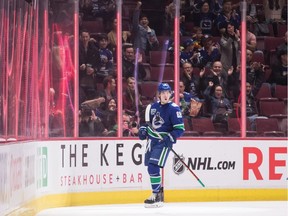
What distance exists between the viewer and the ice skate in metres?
9.38

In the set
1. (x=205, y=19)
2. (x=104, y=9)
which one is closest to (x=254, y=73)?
(x=205, y=19)

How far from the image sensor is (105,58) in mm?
9852

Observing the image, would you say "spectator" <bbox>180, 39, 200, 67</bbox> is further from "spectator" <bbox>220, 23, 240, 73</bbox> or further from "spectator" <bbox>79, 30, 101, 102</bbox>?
"spectator" <bbox>79, 30, 101, 102</bbox>

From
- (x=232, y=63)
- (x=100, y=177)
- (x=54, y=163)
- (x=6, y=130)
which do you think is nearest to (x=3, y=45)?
(x=6, y=130)

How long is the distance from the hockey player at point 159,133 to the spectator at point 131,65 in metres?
0.52

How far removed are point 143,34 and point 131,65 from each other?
15.1 inches

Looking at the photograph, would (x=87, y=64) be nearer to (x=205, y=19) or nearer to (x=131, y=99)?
(x=131, y=99)

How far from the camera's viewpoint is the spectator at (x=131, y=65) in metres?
9.88

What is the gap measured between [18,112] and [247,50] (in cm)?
420

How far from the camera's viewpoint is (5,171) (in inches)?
234

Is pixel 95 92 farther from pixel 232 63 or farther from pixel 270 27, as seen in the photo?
pixel 270 27

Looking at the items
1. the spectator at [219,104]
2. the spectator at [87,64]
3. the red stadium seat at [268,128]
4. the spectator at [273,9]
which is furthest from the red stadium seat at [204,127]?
the spectator at [273,9]

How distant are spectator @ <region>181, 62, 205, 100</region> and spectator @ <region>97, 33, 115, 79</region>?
0.82m

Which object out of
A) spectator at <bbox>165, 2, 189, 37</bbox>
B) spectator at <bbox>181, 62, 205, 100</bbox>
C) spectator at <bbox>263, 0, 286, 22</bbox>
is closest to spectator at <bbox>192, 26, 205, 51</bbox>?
spectator at <bbox>181, 62, 205, 100</bbox>
